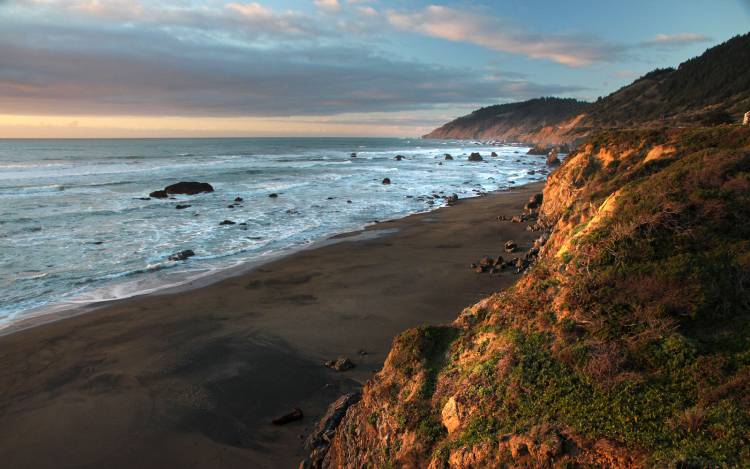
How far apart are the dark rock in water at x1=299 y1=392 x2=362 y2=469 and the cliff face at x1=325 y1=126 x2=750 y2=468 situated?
350 mm

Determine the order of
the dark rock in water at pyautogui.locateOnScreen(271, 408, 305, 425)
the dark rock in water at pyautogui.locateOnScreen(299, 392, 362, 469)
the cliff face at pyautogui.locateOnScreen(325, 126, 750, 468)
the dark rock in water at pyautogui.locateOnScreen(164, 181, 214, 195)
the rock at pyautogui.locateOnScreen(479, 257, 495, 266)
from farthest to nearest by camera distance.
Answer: the dark rock in water at pyautogui.locateOnScreen(164, 181, 214, 195) → the rock at pyautogui.locateOnScreen(479, 257, 495, 266) → the dark rock in water at pyautogui.locateOnScreen(271, 408, 305, 425) → the dark rock in water at pyautogui.locateOnScreen(299, 392, 362, 469) → the cliff face at pyautogui.locateOnScreen(325, 126, 750, 468)

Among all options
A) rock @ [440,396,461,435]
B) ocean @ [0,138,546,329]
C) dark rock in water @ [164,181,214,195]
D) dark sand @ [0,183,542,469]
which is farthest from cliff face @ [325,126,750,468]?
dark rock in water @ [164,181,214,195]

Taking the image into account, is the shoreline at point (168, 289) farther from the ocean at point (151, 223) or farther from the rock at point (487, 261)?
the rock at point (487, 261)

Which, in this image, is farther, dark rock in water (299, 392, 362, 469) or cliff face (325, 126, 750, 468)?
dark rock in water (299, 392, 362, 469)

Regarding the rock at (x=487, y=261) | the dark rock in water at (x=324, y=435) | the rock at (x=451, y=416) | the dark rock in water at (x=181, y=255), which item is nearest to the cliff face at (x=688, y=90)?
the rock at (x=487, y=261)

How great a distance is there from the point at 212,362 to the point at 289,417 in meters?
3.40

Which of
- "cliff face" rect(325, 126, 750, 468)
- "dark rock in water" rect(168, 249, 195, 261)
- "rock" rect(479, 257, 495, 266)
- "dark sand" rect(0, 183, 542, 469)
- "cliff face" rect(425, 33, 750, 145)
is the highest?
"cliff face" rect(425, 33, 750, 145)

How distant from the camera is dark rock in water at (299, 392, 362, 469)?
291 inches

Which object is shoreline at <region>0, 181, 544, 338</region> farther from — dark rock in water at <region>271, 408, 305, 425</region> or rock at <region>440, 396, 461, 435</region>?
rock at <region>440, 396, 461, 435</region>

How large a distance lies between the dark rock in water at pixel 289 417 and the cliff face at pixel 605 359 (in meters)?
2.13

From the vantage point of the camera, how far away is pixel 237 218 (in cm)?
3228

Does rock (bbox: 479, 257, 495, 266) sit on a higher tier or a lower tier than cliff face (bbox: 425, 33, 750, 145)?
lower

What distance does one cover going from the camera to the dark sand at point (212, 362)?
8492 mm

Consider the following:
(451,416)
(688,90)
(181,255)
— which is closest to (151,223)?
(181,255)
